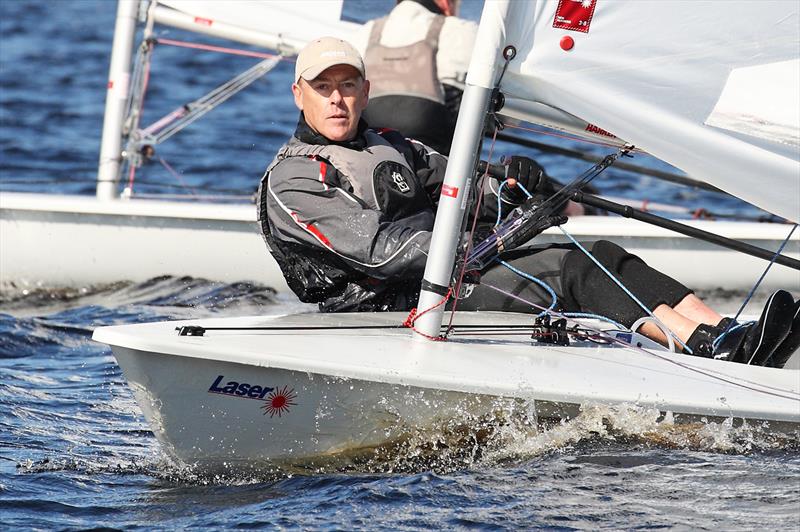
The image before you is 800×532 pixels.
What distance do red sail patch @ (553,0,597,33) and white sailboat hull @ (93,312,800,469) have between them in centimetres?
71

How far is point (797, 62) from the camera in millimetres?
2838

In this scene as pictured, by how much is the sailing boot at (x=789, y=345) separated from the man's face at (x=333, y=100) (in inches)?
44.5

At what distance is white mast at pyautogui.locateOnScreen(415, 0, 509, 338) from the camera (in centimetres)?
271

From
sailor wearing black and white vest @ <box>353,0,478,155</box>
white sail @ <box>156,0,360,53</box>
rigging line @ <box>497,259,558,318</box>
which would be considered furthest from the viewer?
white sail @ <box>156,0,360,53</box>

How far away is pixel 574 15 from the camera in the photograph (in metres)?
2.72

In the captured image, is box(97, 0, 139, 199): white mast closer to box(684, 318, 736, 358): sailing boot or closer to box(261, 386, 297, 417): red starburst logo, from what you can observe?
box(261, 386, 297, 417): red starburst logo

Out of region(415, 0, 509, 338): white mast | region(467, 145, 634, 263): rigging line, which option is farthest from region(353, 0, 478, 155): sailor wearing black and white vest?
region(415, 0, 509, 338): white mast

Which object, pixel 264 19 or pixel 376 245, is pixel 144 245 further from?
pixel 376 245

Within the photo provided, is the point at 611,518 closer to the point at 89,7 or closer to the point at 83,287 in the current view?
the point at 83,287

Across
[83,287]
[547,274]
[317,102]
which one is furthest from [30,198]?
[547,274]

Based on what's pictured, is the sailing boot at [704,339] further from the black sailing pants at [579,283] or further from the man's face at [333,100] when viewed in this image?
the man's face at [333,100]

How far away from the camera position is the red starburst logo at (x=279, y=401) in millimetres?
2656

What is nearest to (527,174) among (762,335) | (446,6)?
(762,335)

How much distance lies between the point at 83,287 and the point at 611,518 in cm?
300
